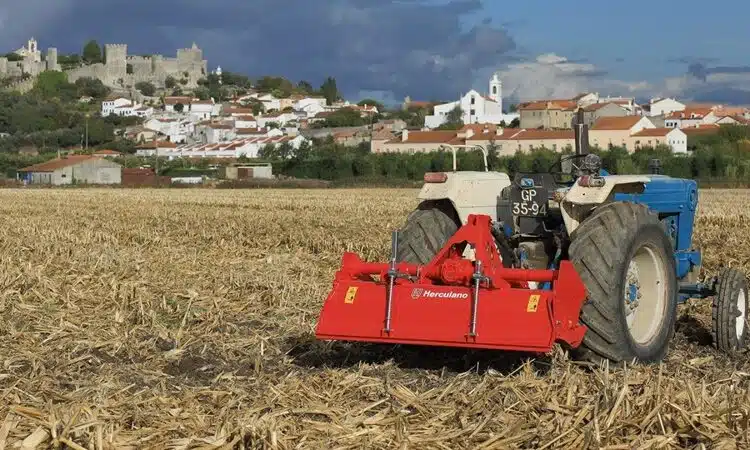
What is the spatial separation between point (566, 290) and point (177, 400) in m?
2.41

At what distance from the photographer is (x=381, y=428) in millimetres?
5215

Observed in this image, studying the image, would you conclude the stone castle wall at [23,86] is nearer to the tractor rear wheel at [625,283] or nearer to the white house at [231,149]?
the white house at [231,149]

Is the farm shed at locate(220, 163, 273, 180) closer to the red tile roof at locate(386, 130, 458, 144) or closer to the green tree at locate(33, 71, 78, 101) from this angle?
the red tile roof at locate(386, 130, 458, 144)

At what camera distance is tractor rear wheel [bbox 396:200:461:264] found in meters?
7.50

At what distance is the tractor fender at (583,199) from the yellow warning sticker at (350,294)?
4.95ft

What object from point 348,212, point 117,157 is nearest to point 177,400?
point 348,212

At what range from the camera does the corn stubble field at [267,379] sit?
5082mm

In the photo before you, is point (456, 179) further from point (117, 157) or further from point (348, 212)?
point (117, 157)

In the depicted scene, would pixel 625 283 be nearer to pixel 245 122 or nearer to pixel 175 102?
pixel 245 122

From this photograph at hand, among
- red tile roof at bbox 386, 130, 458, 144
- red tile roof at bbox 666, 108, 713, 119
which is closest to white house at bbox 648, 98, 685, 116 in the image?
red tile roof at bbox 666, 108, 713, 119

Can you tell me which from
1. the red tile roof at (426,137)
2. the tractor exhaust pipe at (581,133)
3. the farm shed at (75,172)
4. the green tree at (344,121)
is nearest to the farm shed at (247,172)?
the farm shed at (75,172)

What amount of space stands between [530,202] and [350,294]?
5.42ft

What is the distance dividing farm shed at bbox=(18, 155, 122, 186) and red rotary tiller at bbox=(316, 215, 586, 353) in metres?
67.7

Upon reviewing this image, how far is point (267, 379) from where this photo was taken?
678 cm
